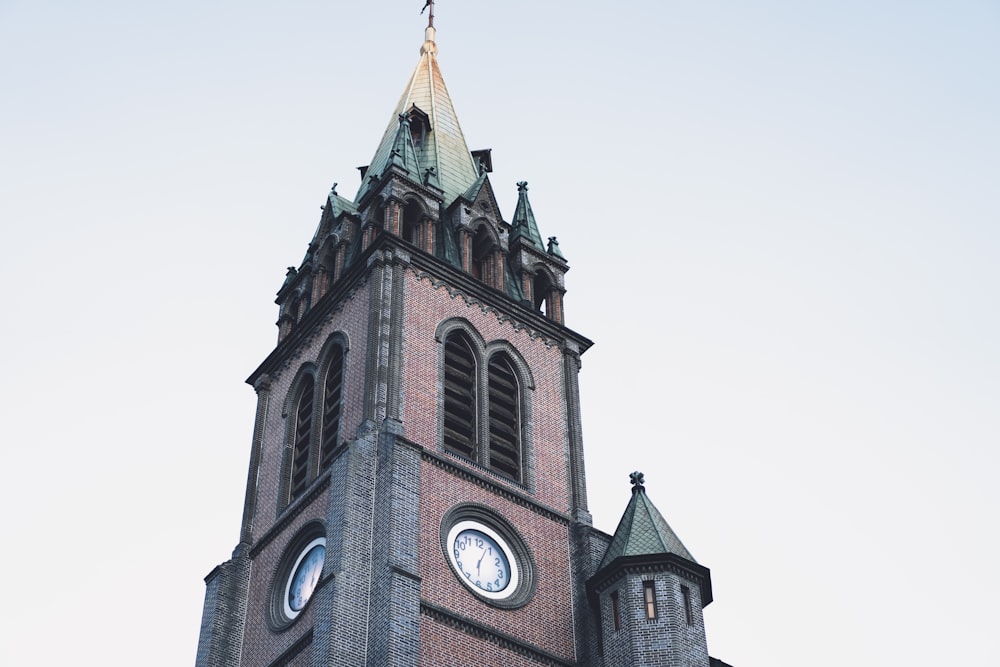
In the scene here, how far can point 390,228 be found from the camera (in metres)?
44.9

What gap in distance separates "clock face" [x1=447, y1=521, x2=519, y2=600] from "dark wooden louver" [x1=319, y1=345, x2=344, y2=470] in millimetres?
4229

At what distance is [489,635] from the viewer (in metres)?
35.8

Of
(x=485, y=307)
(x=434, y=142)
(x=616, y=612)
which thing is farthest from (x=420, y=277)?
(x=616, y=612)

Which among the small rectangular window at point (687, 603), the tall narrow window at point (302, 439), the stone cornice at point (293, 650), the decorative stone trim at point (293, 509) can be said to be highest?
the tall narrow window at point (302, 439)

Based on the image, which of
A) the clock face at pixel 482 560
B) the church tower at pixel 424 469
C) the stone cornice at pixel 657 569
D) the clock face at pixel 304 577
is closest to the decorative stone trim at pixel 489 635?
the church tower at pixel 424 469

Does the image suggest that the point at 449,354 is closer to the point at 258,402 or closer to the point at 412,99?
the point at 258,402

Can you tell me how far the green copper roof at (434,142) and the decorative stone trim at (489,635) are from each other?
16.8 meters

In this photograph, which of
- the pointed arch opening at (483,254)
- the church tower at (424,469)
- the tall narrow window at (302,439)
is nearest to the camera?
the church tower at (424,469)

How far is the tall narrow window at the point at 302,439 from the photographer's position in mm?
41531

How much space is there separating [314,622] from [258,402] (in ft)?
43.2

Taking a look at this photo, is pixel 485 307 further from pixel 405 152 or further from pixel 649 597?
pixel 649 597

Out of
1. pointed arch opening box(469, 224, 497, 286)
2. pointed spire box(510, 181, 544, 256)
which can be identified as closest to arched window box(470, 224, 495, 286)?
pointed arch opening box(469, 224, 497, 286)

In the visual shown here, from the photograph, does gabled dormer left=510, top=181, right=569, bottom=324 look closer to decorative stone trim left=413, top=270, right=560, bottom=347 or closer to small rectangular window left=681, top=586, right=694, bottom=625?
decorative stone trim left=413, top=270, right=560, bottom=347

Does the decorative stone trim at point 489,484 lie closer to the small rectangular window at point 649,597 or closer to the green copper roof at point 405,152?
the small rectangular window at point 649,597
